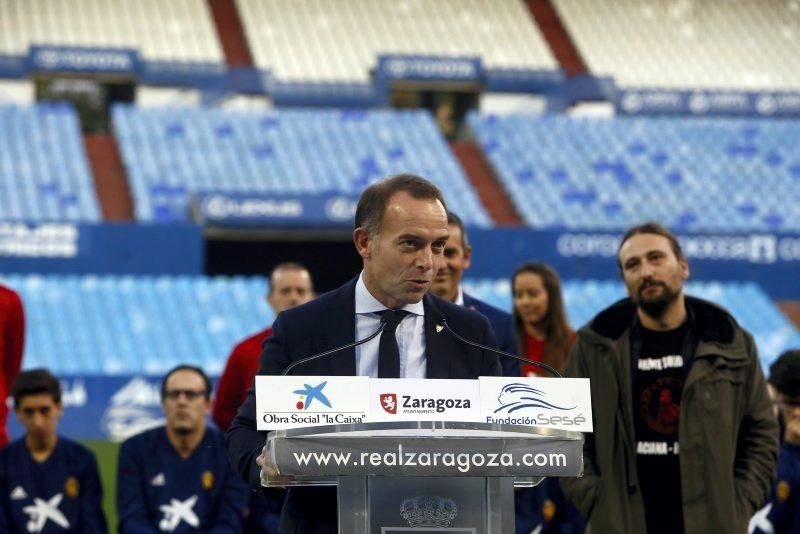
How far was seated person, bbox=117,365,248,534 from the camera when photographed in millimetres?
6738

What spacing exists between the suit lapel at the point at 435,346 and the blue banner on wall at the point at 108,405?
1055cm

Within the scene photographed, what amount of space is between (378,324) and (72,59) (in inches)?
834

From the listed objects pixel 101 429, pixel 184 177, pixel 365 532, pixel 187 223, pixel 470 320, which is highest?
pixel 184 177

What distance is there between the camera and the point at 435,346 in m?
3.08

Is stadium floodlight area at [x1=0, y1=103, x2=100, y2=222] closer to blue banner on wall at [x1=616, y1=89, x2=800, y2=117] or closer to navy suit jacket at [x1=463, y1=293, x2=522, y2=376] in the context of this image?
blue banner on wall at [x1=616, y1=89, x2=800, y2=117]

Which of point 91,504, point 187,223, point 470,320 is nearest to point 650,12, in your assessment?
point 187,223

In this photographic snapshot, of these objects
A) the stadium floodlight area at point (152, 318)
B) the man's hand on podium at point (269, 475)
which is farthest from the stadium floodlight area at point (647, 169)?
the man's hand on podium at point (269, 475)

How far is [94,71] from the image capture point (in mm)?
23219

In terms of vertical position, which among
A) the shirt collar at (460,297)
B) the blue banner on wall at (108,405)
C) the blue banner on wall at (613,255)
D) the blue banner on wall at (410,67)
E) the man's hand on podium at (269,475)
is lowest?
the man's hand on podium at (269,475)

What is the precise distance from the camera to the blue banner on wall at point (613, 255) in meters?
17.2

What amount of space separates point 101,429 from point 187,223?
4.43 meters

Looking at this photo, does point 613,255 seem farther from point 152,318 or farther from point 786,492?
point 786,492

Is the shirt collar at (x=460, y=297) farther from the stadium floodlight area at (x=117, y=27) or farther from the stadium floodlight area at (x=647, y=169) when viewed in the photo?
the stadium floodlight area at (x=117, y=27)

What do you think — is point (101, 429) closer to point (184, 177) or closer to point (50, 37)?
point (184, 177)
